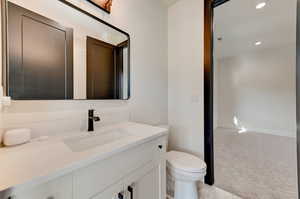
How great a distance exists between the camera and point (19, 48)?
81 cm

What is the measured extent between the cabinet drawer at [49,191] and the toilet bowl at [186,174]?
0.99m

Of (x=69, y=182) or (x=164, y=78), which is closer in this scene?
Answer: (x=69, y=182)

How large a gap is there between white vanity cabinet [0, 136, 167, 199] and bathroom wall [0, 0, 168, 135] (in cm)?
52

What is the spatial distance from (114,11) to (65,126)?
114 cm

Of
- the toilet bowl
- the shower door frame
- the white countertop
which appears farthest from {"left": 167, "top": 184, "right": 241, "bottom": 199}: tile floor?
the white countertop

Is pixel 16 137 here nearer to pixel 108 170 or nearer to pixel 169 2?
pixel 108 170

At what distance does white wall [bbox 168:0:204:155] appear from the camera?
173 centimetres

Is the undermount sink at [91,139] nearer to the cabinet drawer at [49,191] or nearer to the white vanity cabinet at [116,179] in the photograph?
the white vanity cabinet at [116,179]

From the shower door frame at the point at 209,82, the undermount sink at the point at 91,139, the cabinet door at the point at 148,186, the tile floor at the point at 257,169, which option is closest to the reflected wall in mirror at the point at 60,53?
the undermount sink at the point at 91,139

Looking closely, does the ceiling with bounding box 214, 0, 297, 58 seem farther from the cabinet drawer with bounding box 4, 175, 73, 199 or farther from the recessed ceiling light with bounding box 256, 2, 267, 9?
the cabinet drawer with bounding box 4, 175, 73, 199

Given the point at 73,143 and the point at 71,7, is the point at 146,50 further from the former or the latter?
the point at 73,143

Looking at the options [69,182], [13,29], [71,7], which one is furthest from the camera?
[71,7]

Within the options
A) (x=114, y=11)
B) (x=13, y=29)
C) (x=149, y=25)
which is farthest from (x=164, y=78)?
(x=13, y=29)

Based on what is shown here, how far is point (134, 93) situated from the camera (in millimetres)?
1539
